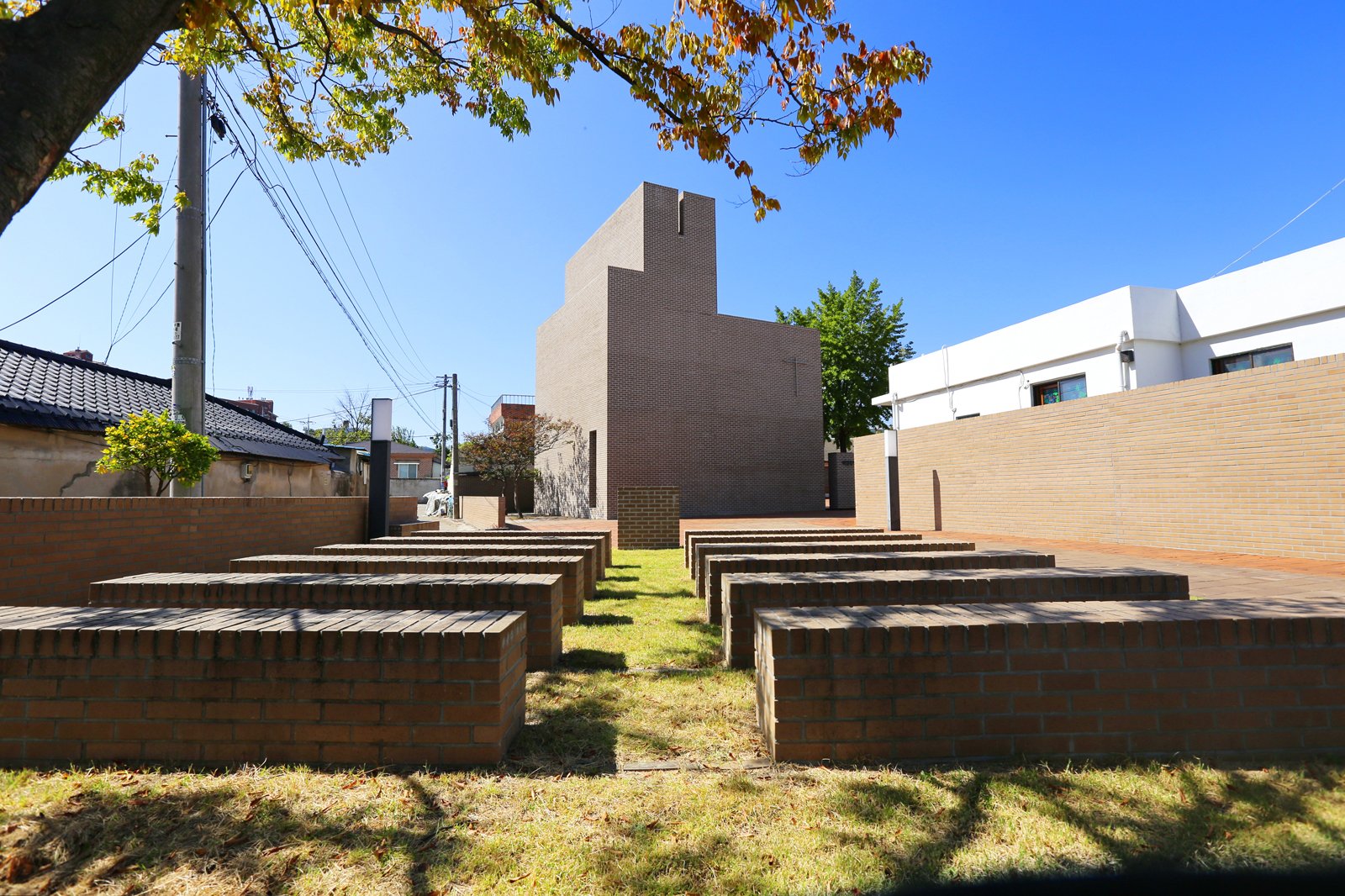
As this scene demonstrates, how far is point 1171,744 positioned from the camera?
269 cm

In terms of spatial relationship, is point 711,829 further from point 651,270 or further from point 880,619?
point 651,270

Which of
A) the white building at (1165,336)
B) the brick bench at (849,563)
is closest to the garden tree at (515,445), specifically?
the white building at (1165,336)

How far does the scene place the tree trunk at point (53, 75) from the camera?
2301 millimetres

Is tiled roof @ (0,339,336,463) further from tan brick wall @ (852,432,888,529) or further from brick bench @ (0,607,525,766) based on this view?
tan brick wall @ (852,432,888,529)

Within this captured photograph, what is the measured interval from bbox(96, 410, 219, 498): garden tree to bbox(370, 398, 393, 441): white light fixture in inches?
96.2

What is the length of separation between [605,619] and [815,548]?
7.69 feet

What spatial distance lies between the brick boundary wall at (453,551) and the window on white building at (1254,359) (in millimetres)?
16105

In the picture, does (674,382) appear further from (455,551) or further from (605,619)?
(605,619)

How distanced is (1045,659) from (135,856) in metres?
3.42

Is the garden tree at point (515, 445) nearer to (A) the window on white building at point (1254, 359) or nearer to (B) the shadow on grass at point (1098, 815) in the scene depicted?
(A) the window on white building at point (1254, 359)

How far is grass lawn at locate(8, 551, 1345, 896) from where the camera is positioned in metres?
1.97

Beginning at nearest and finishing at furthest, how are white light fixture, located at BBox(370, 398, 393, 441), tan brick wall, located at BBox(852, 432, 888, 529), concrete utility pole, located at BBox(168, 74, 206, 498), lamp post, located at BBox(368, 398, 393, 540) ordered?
concrete utility pole, located at BBox(168, 74, 206, 498) < lamp post, located at BBox(368, 398, 393, 540) < white light fixture, located at BBox(370, 398, 393, 441) < tan brick wall, located at BBox(852, 432, 888, 529)

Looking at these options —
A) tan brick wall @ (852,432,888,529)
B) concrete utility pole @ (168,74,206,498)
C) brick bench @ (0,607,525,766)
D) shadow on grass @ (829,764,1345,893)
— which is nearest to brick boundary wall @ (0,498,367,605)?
concrete utility pole @ (168,74,206,498)

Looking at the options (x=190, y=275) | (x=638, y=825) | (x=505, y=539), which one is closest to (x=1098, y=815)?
(x=638, y=825)
